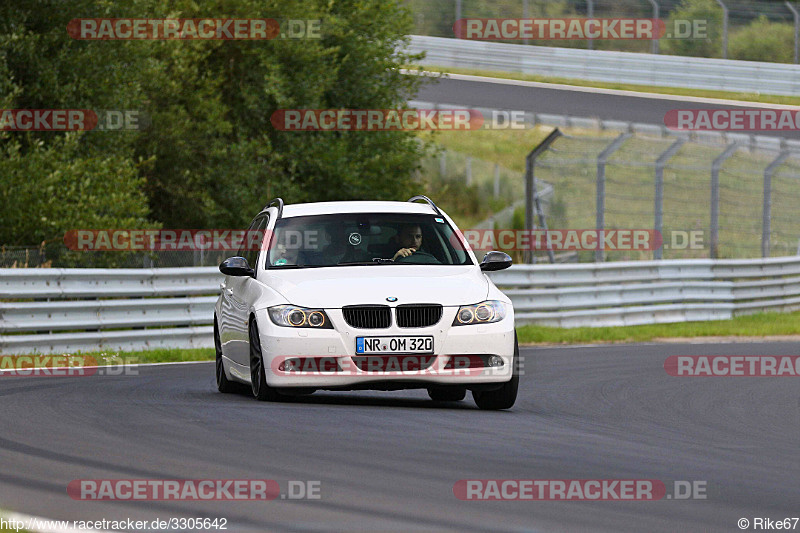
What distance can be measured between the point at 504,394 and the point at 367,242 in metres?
1.69

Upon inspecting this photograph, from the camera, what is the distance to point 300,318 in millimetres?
10227

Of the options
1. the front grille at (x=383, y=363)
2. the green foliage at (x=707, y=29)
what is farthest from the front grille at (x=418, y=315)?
the green foliage at (x=707, y=29)

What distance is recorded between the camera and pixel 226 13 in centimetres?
2753

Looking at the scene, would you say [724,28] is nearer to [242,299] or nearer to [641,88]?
[641,88]

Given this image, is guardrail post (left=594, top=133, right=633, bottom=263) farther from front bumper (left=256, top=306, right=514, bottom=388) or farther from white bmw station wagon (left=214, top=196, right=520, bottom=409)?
front bumper (left=256, top=306, right=514, bottom=388)

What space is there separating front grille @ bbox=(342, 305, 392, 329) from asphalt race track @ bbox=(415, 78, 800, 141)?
28.5m

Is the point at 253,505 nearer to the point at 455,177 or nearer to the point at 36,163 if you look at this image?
the point at 36,163

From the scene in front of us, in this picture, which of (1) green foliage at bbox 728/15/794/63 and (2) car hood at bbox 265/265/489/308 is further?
(1) green foliage at bbox 728/15/794/63

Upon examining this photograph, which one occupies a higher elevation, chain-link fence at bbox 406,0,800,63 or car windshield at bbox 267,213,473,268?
chain-link fence at bbox 406,0,800,63

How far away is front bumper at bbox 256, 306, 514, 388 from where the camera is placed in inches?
397

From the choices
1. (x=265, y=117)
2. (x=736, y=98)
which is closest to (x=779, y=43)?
(x=736, y=98)

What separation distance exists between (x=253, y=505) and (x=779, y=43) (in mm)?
35759

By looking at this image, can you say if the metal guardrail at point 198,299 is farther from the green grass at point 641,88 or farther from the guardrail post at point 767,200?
the green grass at point 641,88

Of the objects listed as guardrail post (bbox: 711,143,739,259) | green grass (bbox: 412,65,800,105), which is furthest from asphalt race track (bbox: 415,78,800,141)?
guardrail post (bbox: 711,143,739,259)
